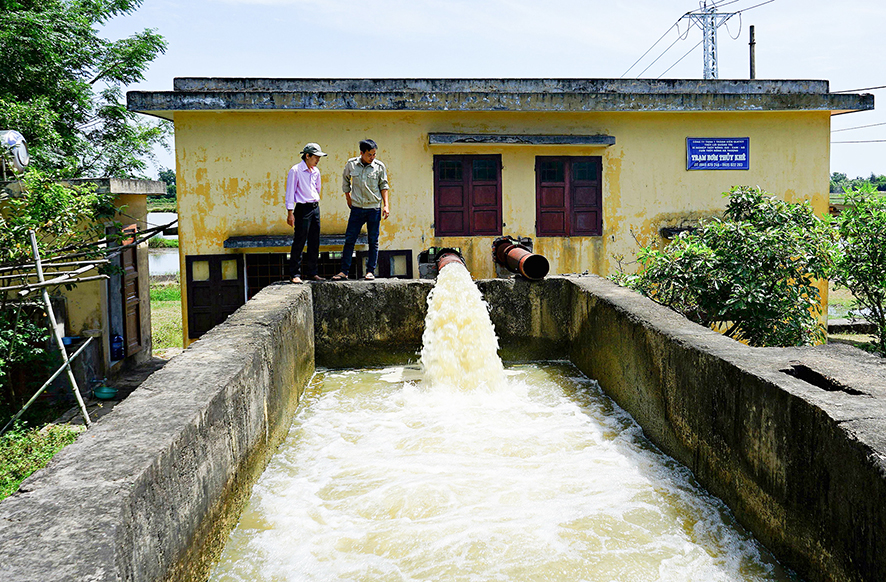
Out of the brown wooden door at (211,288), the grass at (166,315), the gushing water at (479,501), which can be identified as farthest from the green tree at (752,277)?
the grass at (166,315)

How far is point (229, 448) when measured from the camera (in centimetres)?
322

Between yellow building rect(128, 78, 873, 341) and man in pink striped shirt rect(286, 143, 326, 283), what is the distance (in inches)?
73.9

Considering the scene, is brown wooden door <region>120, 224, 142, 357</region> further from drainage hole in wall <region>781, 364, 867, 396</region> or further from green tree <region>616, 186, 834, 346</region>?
drainage hole in wall <region>781, 364, 867, 396</region>

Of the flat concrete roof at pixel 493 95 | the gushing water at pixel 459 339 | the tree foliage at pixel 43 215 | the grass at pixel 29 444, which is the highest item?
the flat concrete roof at pixel 493 95

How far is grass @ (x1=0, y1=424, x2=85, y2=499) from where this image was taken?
6449mm

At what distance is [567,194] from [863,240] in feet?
11.8

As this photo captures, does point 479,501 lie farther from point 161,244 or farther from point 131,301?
point 161,244

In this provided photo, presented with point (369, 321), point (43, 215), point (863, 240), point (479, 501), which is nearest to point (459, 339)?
point (369, 321)

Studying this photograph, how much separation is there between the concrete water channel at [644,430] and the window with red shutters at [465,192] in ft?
13.2

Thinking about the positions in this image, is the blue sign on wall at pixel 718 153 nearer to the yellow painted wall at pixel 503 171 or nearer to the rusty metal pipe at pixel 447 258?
the yellow painted wall at pixel 503 171

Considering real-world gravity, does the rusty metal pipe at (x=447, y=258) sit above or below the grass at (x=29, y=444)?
above

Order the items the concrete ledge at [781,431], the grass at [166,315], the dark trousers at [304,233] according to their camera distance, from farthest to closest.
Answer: the grass at [166,315]
the dark trousers at [304,233]
the concrete ledge at [781,431]

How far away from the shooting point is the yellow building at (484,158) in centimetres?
880

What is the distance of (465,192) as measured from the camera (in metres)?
9.30
